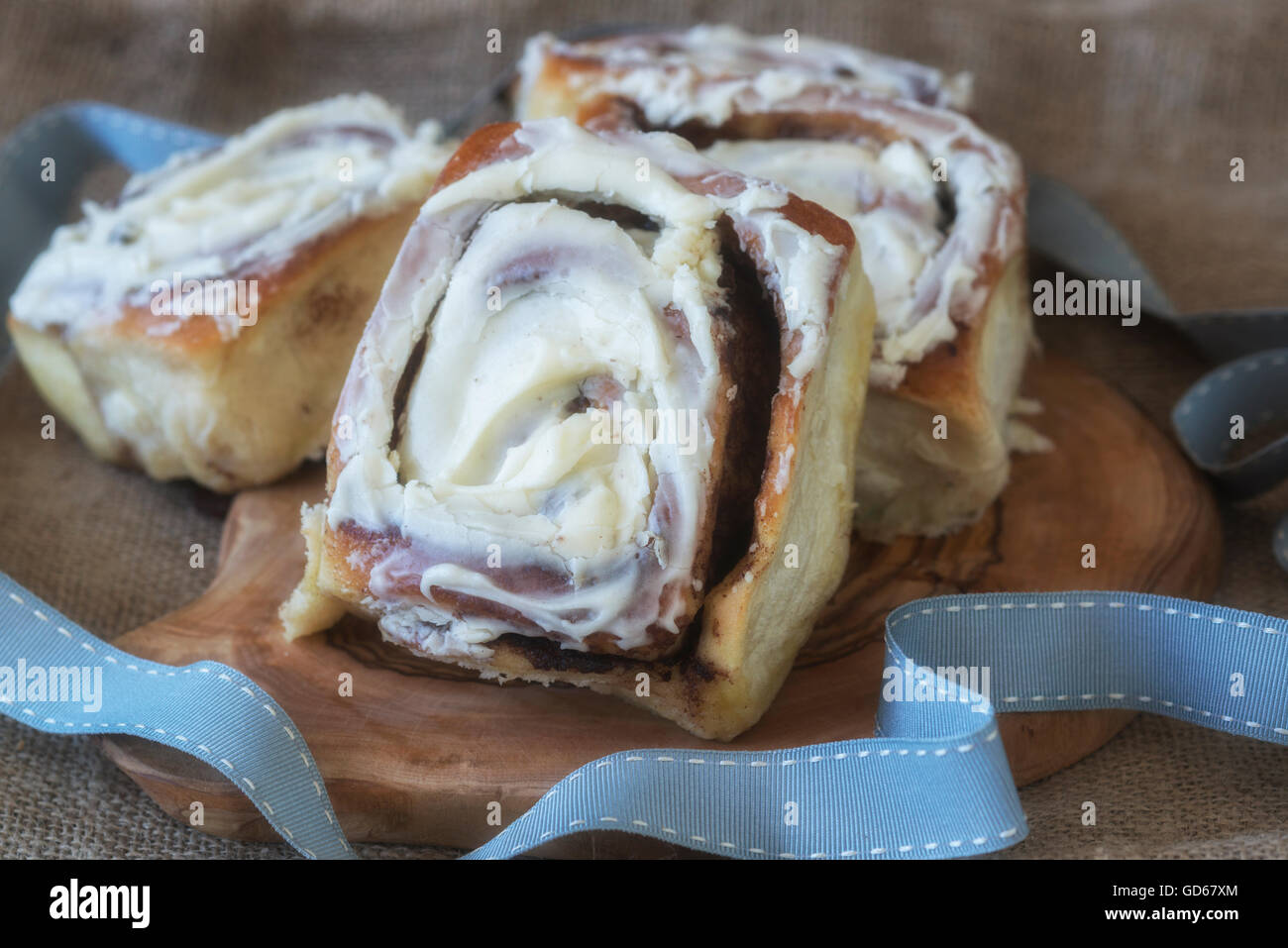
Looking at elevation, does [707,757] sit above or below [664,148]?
below

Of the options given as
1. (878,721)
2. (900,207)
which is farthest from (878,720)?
(900,207)

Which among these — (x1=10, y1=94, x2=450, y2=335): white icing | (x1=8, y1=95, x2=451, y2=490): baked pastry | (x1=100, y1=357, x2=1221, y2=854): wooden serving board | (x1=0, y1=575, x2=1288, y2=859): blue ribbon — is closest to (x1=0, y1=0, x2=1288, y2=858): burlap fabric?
(x1=100, y1=357, x2=1221, y2=854): wooden serving board

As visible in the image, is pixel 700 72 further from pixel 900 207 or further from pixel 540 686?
pixel 540 686

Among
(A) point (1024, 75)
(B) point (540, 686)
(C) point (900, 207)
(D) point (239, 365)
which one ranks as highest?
(A) point (1024, 75)

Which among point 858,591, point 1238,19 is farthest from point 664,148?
point 1238,19

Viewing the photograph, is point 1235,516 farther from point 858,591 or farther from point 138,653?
point 138,653

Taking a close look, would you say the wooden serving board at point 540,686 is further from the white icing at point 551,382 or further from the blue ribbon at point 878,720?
the white icing at point 551,382

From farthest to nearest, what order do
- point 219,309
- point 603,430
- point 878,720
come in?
point 219,309
point 878,720
point 603,430
